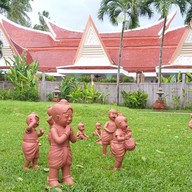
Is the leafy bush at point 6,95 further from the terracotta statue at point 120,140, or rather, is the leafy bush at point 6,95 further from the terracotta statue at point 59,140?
the terracotta statue at point 59,140

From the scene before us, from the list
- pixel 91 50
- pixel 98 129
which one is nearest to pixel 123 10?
pixel 91 50

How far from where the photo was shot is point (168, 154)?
19.7 feet

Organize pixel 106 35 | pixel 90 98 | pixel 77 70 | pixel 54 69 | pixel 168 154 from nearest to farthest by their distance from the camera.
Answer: pixel 168 154
pixel 90 98
pixel 77 70
pixel 54 69
pixel 106 35

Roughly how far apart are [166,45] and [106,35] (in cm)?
534

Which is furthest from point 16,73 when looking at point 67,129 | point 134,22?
point 67,129

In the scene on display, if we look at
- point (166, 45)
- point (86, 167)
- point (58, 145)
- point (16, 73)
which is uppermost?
point (166, 45)

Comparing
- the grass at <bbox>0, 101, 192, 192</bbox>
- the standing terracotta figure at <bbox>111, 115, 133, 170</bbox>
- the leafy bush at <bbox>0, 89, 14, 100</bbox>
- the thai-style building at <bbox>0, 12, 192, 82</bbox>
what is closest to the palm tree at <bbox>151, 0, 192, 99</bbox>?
the thai-style building at <bbox>0, 12, 192, 82</bbox>

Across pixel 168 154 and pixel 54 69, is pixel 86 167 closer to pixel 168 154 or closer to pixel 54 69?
pixel 168 154

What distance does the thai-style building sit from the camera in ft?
77.9

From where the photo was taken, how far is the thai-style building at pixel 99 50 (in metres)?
23.8

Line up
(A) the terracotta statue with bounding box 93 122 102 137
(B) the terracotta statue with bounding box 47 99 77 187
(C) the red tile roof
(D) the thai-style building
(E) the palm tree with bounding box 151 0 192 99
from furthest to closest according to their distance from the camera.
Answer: (C) the red tile roof, (D) the thai-style building, (E) the palm tree with bounding box 151 0 192 99, (A) the terracotta statue with bounding box 93 122 102 137, (B) the terracotta statue with bounding box 47 99 77 187

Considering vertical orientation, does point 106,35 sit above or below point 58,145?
above

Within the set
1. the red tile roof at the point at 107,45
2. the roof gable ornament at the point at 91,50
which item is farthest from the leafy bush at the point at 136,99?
the roof gable ornament at the point at 91,50

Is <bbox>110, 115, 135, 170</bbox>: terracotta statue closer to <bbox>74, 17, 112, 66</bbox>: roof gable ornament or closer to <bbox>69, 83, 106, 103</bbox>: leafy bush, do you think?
<bbox>69, 83, 106, 103</bbox>: leafy bush
